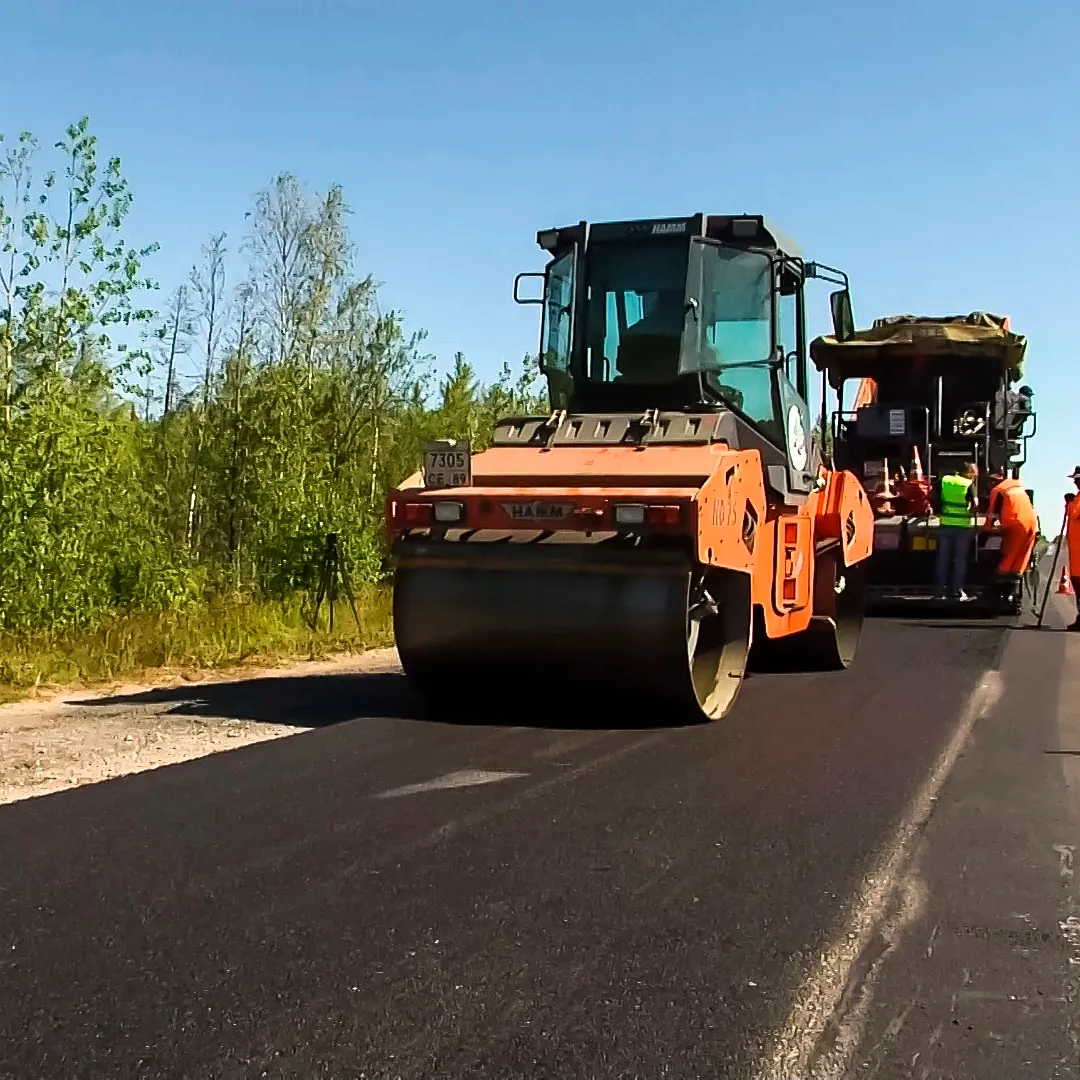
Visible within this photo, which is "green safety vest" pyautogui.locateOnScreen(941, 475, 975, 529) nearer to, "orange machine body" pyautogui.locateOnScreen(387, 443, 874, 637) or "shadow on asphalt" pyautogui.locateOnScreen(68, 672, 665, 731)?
"orange machine body" pyautogui.locateOnScreen(387, 443, 874, 637)

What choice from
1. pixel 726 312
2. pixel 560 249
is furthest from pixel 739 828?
pixel 560 249

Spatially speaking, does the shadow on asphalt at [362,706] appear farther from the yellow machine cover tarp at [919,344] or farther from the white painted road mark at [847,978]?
the yellow machine cover tarp at [919,344]

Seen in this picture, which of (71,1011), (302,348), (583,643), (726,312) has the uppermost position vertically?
(302,348)

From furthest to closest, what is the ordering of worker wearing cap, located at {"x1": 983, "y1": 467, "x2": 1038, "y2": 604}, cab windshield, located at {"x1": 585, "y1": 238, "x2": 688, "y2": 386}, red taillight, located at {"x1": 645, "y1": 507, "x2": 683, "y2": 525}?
worker wearing cap, located at {"x1": 983, "y1": 467, "x2": 1038, "y2": 604}
cab windshield, located at {"x1": 585, "y1": 238, "x2": 688, "y2": 386}
red taillight, located at {"x1": 645, "y1": 507, "x2": 683, "y2": 525}

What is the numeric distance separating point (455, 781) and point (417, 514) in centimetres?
198

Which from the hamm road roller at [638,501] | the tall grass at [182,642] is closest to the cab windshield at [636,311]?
the hamm road roller at [638,501]

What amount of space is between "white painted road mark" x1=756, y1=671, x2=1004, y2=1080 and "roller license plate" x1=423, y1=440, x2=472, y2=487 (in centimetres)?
320

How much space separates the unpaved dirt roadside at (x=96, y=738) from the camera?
6215mm

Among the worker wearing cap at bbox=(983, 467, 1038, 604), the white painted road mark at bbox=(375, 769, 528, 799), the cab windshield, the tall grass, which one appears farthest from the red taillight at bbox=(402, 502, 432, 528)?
the worker wearing cap at bbox=(983, 467, 1038, 604)

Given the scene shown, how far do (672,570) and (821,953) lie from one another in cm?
335

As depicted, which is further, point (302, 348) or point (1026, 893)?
point (302, 348)

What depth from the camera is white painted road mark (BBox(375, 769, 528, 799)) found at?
5.68 m

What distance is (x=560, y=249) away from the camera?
9.15 m

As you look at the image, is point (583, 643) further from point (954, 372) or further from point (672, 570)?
point (954, 372)
